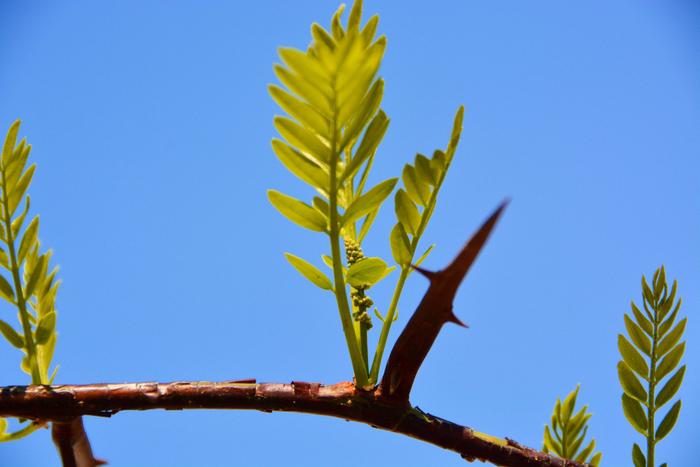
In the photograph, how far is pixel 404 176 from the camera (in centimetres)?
116

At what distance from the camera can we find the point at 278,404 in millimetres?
1158

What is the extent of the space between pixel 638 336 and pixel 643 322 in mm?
39

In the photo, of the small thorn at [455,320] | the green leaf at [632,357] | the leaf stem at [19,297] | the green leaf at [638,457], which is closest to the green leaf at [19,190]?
the leaf stem at [19,297]

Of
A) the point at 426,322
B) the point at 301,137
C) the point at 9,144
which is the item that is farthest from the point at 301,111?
the point at 9,144

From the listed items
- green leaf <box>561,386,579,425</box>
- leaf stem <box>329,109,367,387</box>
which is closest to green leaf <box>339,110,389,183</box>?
leaf stem <box>329,109,367,387</box>

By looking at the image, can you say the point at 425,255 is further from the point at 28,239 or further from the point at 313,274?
the point at 28,239

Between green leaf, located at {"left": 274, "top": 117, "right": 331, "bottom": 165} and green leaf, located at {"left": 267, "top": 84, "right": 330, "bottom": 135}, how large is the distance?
0.04 feet

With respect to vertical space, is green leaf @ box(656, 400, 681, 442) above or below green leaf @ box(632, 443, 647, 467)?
above

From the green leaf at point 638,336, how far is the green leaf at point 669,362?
0.04 meters

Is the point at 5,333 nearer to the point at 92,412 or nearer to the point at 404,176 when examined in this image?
the point at 92,412

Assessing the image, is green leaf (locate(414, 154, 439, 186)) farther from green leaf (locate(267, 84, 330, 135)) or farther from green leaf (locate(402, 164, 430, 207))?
green leaf (locate(267, 84, 330, 135))

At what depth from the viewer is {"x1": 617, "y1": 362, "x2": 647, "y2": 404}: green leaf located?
4.84ft

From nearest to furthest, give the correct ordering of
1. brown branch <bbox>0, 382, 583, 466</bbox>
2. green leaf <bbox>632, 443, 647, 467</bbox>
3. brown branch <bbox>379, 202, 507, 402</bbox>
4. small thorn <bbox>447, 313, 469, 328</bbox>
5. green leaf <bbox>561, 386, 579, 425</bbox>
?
brown branch <bbox>379, 202, 507, 402</bbox> < small thorn <bbox>447, 313, 469, 328</bbox> < brown branch <bbox>0, 382, 583, 466</bbox> < green leaf <bbox>632, 443, 647, 467</bbox> < green leaf <bbox>561, 386, 579, 425</bbox>

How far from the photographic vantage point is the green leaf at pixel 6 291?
52.1 inches
